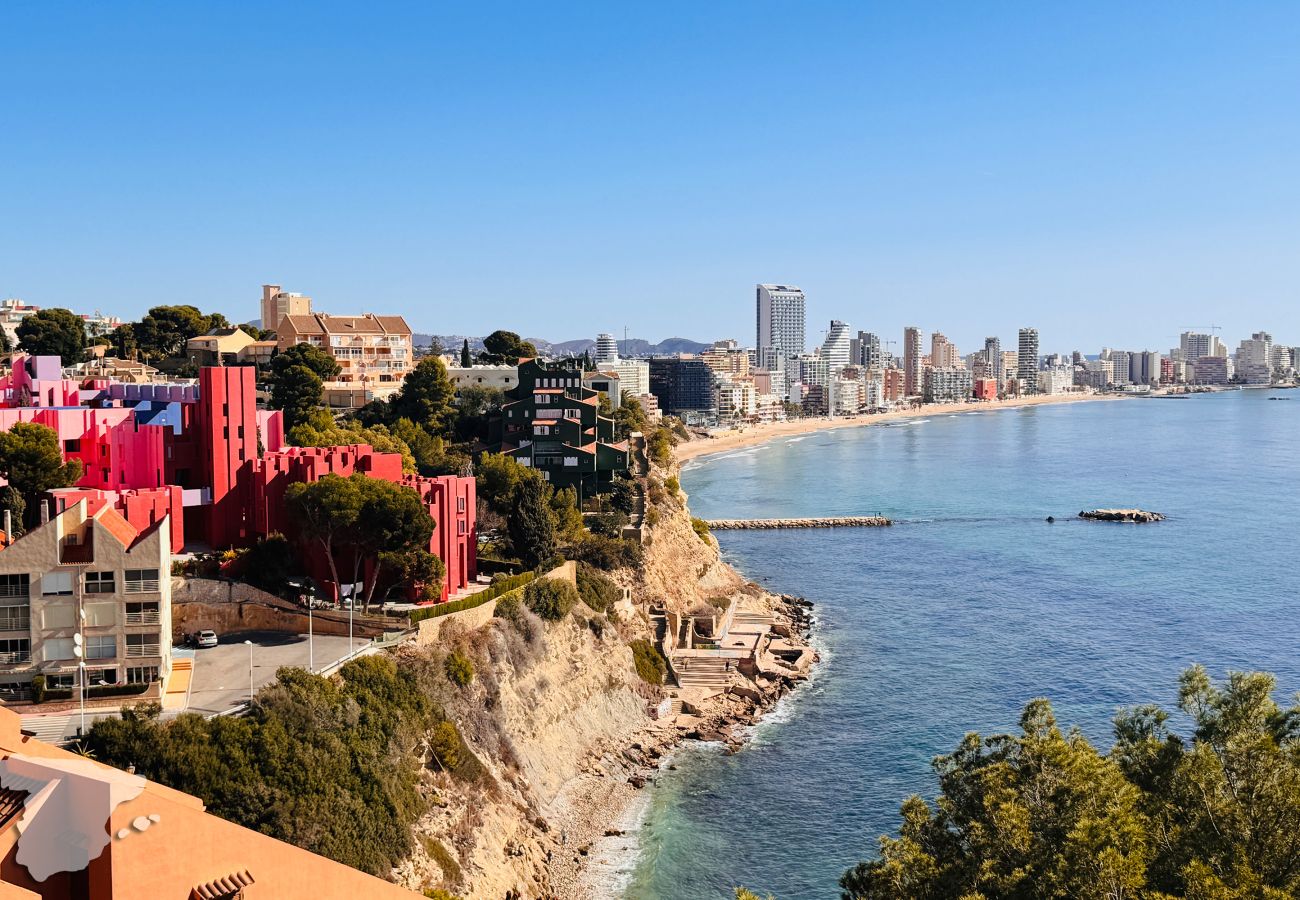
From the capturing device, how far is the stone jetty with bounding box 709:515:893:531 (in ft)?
323

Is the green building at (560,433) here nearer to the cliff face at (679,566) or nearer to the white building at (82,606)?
the cliff face at (679,566)

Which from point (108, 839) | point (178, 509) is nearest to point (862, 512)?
point (178, 509)

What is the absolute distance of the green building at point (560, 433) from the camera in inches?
2569

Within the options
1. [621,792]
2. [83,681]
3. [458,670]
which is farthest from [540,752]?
[83,681]

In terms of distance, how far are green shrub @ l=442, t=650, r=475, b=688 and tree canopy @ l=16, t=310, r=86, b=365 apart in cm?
5409

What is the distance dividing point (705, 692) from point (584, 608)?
6957mm

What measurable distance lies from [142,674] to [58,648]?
2.17 metres

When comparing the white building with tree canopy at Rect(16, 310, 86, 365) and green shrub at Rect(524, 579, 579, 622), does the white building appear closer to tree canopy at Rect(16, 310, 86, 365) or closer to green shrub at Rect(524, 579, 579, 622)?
green shrub at Rect(524, 579, 579, 622)

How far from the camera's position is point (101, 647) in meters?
30.2

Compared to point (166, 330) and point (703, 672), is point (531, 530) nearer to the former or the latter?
point (703, 672)

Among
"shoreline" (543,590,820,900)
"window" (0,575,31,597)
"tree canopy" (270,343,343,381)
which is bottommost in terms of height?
"shoreline" (543,590,820,900)

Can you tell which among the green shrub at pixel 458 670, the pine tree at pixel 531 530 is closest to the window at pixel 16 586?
the green shrub at pixel 458 670

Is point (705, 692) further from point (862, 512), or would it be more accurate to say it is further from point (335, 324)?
point (862, 512)

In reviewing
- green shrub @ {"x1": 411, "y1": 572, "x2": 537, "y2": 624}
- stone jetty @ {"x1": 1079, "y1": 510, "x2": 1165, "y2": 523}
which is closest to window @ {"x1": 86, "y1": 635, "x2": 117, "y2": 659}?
green shrub @ {"x1": 411, "y1": 572, "x2": 537, "y2": 624}
